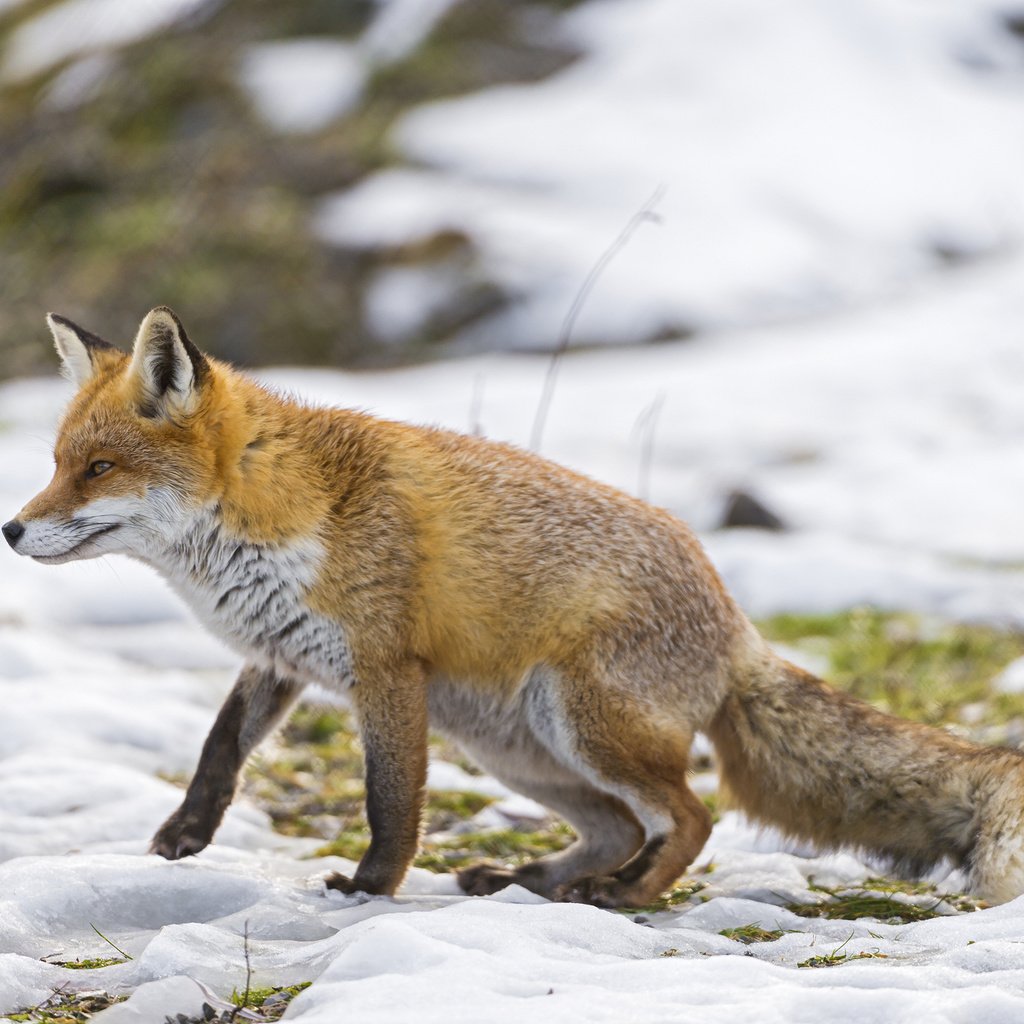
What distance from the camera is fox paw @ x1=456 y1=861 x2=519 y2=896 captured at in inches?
169

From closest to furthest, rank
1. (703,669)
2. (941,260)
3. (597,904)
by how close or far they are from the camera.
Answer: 1. (597,904)
2. (703,669)
3. (941,260)

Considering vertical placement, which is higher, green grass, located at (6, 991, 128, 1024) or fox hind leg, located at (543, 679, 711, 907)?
green grass, located at (6, 991, 128, 1024)

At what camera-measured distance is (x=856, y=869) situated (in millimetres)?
4500

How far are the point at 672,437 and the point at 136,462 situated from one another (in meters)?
8.55

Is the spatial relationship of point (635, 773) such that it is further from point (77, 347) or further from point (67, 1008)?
point (77, 347)

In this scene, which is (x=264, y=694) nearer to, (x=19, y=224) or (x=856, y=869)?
(x=856, y=869)

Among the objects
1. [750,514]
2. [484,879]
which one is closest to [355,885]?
[484,879]

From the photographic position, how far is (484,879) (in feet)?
14.1

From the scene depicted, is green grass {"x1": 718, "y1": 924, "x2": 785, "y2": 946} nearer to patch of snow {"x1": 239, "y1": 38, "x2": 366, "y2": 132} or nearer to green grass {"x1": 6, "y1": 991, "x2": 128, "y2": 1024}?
green grass {"x1": 6, "y1": 991, "x2": 128, "y2": 1024}

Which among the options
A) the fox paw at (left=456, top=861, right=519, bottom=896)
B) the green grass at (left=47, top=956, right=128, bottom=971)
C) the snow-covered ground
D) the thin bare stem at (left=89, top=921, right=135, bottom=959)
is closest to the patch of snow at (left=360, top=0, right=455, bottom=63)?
the snow-covered ground

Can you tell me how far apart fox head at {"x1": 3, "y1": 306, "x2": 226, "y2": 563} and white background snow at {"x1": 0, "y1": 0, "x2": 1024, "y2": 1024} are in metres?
0.98

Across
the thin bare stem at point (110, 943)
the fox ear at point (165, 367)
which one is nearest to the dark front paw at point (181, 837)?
the thin bare stem at point (110, 943)

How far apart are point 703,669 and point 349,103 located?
1669cm

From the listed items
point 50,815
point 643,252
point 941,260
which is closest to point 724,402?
point 643,252
